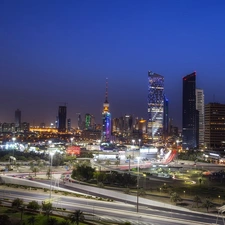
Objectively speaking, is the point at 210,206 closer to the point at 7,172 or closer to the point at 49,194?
the point at 49,194

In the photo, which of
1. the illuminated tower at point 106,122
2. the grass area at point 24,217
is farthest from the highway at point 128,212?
the illuminated tower at point 106,122

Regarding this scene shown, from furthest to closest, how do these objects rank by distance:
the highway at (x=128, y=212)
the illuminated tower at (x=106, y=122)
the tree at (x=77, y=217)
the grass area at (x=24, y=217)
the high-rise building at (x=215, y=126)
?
the illuminated tower at (x=106, y=122), the high-rise building at (x=215, y=126), the highway at (x=128, y=212), the grass area at (x=24, y=217), the tree at (x=77, y=217)

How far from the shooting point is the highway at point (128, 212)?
25.8 metres

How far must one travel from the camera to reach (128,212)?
91.7ft

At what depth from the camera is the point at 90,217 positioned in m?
25.7

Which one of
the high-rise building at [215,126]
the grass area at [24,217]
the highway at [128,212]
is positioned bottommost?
the highway at [128,212]

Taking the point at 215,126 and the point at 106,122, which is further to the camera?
A: the point at 106,122

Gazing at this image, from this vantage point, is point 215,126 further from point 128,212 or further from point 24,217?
point 24,217

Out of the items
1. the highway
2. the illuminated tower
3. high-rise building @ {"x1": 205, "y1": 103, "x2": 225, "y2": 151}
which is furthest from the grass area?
the illuminated tower

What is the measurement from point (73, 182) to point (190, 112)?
534ft

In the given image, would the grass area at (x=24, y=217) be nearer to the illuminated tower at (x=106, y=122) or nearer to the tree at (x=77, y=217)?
the tree at (x=77, y=217)

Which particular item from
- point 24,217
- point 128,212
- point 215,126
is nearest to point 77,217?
point 24,217

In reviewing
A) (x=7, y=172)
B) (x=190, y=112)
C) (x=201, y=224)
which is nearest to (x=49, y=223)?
(x=201, y=224)

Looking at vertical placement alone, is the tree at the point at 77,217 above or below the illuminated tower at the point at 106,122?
below
